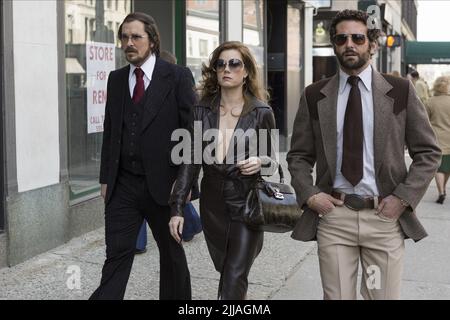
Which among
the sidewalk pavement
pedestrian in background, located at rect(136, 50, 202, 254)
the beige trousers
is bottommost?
the sidewalk pavement

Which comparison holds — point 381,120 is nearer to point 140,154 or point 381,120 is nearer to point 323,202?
point 323,202

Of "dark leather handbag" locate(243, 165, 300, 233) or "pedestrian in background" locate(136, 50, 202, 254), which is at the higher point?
"dark leather handbag" locate(243, 165, 300, 233)

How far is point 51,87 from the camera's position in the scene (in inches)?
272

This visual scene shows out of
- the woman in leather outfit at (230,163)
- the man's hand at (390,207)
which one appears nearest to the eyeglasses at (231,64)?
the woman in leather outfit at (230,163)

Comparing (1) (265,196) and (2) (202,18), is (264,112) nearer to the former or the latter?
(1) (265,196)

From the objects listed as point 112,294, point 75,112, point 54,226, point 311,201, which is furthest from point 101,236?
point 311,201

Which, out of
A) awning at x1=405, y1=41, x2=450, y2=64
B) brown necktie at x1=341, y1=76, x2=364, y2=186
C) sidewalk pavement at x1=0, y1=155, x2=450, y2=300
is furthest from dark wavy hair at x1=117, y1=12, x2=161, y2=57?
awning at x1=405, y1=41, x2=450, y2=64

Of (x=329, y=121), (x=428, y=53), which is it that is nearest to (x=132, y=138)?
(x=329, y=121)

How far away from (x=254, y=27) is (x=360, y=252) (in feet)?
36.0

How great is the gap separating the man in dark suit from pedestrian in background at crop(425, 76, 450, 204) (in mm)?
6653

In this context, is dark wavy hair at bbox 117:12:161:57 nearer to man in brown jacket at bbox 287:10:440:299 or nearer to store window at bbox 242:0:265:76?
man in brown jacket at bbox 287:10:440:299

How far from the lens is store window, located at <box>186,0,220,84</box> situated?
1118 cm

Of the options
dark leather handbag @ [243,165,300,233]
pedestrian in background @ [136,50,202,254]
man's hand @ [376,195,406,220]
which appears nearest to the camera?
man's hand @ [376,195,406,220]

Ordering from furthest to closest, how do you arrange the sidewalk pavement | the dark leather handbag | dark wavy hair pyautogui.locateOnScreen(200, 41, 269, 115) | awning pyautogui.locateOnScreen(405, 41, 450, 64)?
awning pyautogui.locateOnScreen(405, 41, 450, 64), the sidewalk pavement, dark wavy hair pyautogui.locateOnScreen(200, 41, 269, 115), the dark leather handbag
